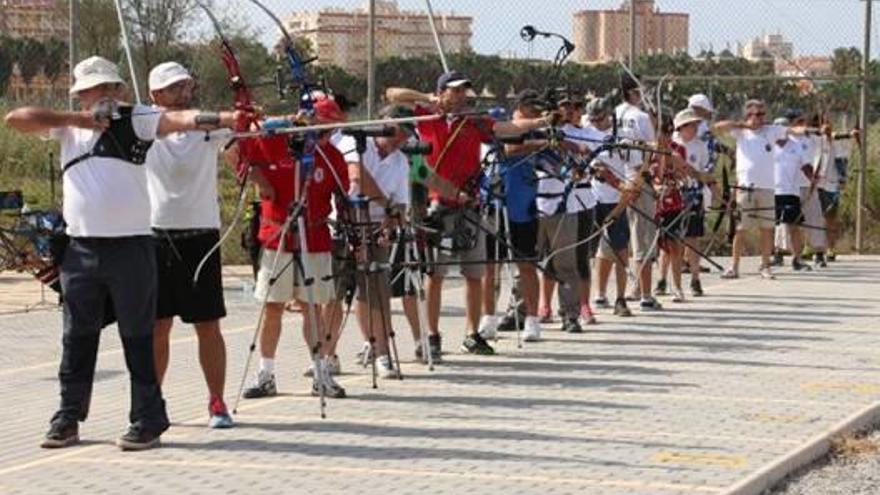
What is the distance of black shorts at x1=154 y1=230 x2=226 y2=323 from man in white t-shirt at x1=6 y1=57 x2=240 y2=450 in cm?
40

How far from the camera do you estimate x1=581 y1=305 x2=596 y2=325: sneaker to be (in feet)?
55.1

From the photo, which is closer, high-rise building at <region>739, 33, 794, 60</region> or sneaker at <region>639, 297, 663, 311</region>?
sneaker at <region>639, 297, 663, 311</region>

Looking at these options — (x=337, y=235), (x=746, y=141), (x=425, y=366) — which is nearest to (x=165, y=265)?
(x=337, y=235)

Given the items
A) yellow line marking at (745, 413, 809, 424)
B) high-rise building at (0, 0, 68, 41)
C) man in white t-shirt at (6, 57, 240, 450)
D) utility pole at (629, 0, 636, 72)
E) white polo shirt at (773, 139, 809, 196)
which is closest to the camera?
man in white t-shirt at (6, 57, 240, 450)

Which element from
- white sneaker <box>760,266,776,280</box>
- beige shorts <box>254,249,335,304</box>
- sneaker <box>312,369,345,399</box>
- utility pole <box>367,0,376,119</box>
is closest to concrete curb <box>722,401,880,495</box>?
sneaker <box>312,369,345,399</box>

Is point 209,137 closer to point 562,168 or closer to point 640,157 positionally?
point 562,168

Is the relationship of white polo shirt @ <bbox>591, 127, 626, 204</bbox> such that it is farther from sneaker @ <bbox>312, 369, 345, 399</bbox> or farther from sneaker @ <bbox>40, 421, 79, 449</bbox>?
sneaker @ <bbox>40, 421, 79, 449</bbox>

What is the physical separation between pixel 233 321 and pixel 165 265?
249 inches

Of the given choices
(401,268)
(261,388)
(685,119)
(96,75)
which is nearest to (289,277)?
(261,388)

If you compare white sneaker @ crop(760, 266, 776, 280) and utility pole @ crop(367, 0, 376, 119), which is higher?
utility pole @ crop(367, 0, 376, 119)

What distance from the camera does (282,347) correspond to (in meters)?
15.1

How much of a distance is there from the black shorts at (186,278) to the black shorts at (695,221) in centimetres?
970

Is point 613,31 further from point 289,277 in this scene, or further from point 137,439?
point 137,439

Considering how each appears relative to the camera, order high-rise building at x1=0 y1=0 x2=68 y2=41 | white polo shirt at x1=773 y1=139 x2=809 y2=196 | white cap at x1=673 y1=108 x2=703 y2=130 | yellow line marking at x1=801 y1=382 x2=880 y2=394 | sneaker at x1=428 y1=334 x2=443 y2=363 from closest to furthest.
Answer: yellow line marking at x1=801 y1=382 x2=880 y2=394 → sneaker at x1=428 y1=334 x2=443 y2=363 → white cap at x1=673 y1=108 x2=703 y2=130 → white polo shirt at x1=773 y1=139 x2=809 y2=196 → high-rise building at x1=0 y1=0 x2=68 y2=41
